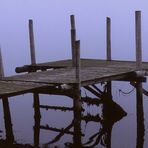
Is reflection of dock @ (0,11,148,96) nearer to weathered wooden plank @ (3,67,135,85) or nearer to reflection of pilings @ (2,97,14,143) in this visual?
weathered wooden plank @ (3,67,135,85)

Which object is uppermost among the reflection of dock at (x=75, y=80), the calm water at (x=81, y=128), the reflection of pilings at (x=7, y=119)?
the reflection of dock at (x=75, y=80)

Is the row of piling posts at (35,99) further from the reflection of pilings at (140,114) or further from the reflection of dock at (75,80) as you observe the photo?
the reflection of pilings at (140,114)

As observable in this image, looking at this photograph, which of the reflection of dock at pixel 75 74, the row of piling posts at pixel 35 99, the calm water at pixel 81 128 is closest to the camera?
the reflection of dock at pixel 75 74

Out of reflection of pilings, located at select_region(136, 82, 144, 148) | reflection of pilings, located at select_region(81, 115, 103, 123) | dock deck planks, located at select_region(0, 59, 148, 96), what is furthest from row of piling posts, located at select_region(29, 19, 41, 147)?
reflection of pilings, located at select_region(136, 82, 144, 148)

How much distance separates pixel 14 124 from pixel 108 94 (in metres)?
3.71

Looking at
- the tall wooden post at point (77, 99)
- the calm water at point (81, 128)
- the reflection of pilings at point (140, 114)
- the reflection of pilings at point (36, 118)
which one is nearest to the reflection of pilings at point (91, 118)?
the calm water at point (81, 128)

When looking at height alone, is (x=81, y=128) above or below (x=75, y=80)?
below

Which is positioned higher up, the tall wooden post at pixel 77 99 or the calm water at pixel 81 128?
the tall wooden post at pixel 77 99

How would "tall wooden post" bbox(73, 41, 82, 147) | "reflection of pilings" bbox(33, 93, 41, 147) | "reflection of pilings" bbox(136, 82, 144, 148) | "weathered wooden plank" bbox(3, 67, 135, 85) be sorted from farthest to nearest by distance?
"reflection of pilings" bbox(33, 93, 41, 147) → "reflection of pilings" bbox(136, 82, 144, 148) → "weathered wooden plank" bbox(3, 67, 135, 85) → "tall wooden post" bbox(73, 41, 82, 147)

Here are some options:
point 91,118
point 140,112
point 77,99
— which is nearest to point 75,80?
point 77,99

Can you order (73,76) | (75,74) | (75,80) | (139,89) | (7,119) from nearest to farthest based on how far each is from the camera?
(75,80) < (73,76) < (75,74) < (7,119) < (139,89)

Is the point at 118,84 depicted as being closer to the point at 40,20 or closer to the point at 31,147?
the point at 31,147

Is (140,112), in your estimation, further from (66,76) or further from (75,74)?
(66,76)

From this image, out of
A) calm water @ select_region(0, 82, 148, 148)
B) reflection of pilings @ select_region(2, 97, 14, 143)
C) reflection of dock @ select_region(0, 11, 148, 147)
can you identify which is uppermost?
reflection of dock @ select_region(0, 11, 148, 147)
